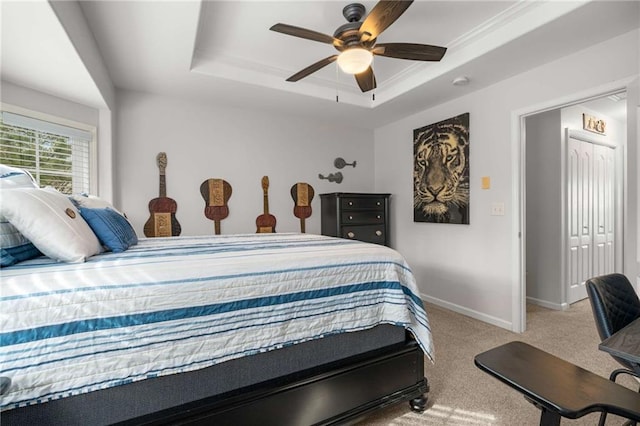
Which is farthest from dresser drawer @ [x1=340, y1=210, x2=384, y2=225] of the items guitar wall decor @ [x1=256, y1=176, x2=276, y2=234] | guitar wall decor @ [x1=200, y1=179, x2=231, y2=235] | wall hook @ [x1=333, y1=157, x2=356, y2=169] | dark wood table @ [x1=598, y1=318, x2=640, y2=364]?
dark wood table @ [x1=598, y1=318, x2=640, y2=364]

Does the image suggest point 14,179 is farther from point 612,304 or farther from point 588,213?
point 588,213

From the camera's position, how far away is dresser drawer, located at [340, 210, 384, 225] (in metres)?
3.83

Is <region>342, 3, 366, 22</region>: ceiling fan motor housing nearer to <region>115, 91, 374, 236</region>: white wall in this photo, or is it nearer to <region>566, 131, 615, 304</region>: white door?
<region>115, 91, 374, 236</region>: white wall

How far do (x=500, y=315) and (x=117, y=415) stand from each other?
10.5 ft

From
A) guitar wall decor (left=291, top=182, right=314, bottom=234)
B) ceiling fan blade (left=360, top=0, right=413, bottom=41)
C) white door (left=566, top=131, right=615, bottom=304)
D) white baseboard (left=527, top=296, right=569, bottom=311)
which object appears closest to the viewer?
ceiling fan blade (left=360, top=0, right=413, bottom=41)

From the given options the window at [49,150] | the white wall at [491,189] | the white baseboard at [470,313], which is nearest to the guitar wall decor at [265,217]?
the window at [49,150]

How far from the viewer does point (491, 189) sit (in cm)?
308

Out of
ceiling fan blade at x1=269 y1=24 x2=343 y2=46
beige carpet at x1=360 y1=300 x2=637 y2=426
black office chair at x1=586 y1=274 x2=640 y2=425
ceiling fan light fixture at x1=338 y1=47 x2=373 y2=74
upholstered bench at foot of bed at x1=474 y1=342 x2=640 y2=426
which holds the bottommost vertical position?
beige carpet at x1=360 y1=300 x2=637 y2=426

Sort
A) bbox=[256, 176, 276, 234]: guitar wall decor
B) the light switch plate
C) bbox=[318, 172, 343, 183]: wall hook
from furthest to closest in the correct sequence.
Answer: bbox=[318, 172, 343, 183]: wall hook
bbox=[256, 176, 276, 234]: guitar wall decor
the light switch plate

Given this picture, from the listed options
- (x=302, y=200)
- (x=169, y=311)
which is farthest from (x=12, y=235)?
(x=302, y=200)

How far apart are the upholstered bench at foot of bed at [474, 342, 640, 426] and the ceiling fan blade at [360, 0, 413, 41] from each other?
5.71ft

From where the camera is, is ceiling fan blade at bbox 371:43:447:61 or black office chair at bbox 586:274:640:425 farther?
ceiling fan blade at bbox 371:43:447:61

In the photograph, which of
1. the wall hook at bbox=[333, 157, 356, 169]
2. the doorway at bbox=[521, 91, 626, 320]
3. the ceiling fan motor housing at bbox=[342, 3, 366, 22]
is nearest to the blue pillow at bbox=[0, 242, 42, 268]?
the ceiling fan motor housing at bbox=[342, 3, 366, 22]

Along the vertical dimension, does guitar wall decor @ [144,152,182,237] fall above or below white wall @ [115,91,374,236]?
below
